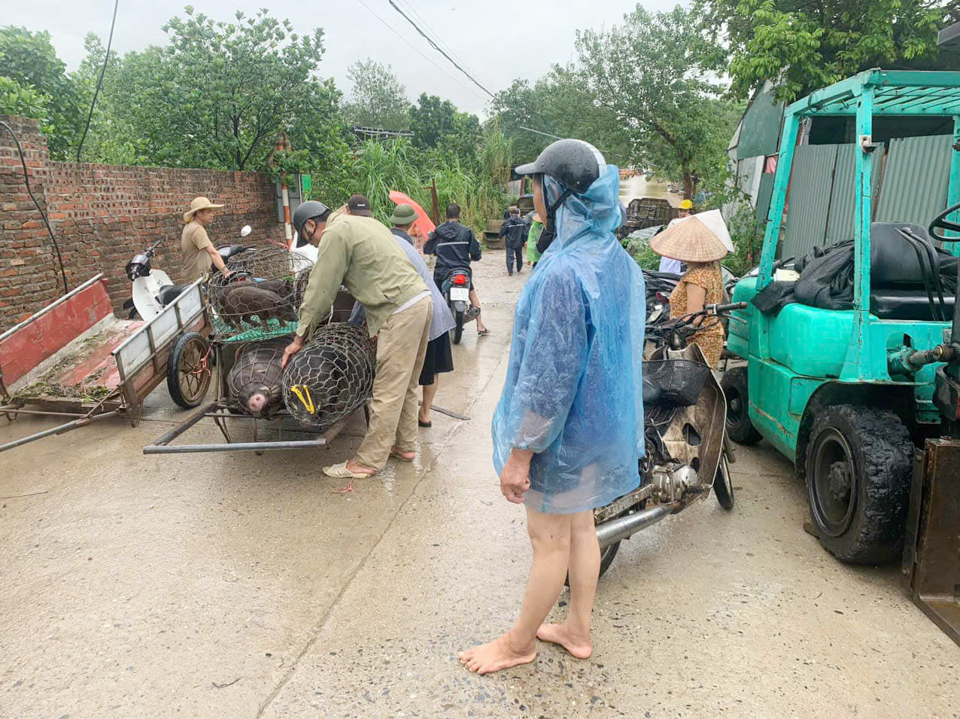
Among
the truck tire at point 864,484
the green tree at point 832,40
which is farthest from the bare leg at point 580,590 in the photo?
the green tree at point 832,40

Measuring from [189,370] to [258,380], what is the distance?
1.53 metres

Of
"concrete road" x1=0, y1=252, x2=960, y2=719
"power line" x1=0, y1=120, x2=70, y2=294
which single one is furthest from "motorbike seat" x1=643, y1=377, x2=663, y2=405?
"power line" x1=0, y1=120, x2=70, y2=294

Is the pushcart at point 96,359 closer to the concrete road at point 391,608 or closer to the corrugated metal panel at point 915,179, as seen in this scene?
the concrete road at point 391,608

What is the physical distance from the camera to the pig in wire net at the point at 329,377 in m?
3.88

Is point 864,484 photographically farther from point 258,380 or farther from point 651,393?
point 258,380

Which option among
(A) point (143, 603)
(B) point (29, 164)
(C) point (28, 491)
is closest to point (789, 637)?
(A) point (143, 603)

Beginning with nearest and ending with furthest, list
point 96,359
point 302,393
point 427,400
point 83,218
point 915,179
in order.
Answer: point 302,393 < point 427,400 < point 96,359 < point 83,218 < point 915,179

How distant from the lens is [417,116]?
29531mm

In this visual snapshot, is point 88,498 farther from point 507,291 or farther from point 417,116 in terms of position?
point 417,116

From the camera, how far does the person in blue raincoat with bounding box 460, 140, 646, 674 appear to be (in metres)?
2.03

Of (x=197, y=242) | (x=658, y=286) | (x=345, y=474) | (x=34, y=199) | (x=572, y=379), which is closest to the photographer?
(x=572, y=379)

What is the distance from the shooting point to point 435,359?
4801mm

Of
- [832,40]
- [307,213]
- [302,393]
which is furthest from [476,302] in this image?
[832,40]

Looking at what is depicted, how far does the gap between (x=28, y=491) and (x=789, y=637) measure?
13.7 feet
